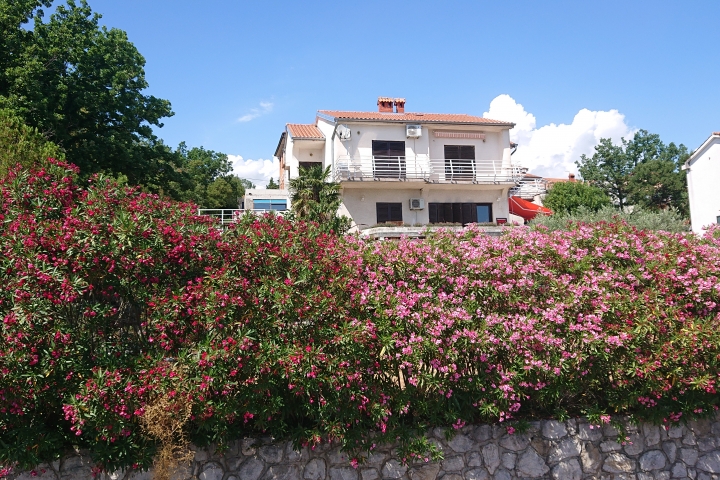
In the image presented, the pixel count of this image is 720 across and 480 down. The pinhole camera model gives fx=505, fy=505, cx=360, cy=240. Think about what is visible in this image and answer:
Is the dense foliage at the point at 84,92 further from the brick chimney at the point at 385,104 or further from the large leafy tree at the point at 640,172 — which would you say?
the large leafy tree at the point at 640,172

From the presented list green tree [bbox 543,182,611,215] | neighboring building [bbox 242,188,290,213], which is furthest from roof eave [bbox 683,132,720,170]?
neighboring building [bbox 242,188,290,213]

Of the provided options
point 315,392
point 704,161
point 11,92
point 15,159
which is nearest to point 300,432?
point 315,392

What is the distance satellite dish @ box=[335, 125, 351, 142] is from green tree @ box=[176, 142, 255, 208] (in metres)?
18.3

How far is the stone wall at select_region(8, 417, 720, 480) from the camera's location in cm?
600

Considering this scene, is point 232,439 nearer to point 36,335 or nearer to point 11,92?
point 36,335

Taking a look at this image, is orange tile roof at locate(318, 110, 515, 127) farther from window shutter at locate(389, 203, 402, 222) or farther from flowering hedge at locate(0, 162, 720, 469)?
flowering hedge at locate(0, 162, 720, 469)

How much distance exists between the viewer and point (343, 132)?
97.5 ft

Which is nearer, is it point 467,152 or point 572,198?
point 467,152

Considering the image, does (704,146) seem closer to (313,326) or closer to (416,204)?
(416,204)

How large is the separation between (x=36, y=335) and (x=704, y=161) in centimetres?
3359

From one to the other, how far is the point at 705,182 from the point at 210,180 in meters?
49.9

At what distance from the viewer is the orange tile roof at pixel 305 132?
107 ft

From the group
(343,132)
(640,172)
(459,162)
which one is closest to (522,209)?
(459,162)

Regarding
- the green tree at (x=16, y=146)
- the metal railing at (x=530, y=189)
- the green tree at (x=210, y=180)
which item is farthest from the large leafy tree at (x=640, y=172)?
the green tree at (x=16, y=146)
